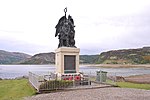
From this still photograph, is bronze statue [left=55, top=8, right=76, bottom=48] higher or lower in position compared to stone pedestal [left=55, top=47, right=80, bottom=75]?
higher

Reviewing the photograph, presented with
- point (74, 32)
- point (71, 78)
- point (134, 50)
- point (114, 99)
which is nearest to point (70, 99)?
point (114, 99)

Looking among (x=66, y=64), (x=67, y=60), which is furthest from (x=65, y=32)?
(x=66, y=64)

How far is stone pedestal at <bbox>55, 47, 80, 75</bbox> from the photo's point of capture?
68.4 ft

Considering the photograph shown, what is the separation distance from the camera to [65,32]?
883 inches

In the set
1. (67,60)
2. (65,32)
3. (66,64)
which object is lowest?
(66,64)

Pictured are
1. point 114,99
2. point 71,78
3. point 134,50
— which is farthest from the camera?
point 134,50

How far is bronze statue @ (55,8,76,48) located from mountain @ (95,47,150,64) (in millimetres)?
141763

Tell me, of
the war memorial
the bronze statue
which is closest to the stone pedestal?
the war memorial

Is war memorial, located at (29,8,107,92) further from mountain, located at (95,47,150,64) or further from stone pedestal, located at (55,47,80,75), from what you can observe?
mountain, located at (95,47,150,64)

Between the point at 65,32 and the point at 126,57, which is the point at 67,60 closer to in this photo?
the point at 65,32

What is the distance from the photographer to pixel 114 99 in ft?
44.3

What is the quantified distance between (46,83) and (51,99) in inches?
129

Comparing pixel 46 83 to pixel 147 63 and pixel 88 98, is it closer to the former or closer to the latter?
pixel 88 98

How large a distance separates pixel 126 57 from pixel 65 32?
150 meters
